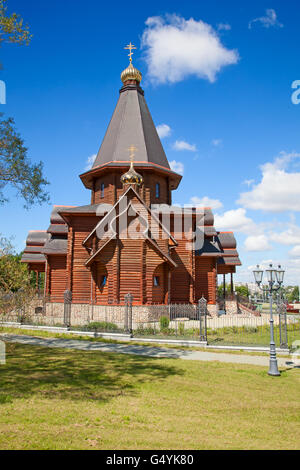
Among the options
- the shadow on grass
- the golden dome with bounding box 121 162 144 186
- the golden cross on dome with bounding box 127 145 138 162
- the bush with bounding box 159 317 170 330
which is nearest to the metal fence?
the bush with bounding box 159 317 170 330

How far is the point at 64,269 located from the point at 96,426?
19979 millimetres

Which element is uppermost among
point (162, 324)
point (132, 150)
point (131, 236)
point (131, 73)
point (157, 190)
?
point (131, 73)

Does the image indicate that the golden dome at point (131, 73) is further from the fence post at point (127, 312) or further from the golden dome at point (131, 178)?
the fence post at point (127, 312)

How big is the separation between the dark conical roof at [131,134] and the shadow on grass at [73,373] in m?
16.8

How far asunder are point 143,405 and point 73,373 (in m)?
2.61

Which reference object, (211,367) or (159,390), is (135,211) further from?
(159,390)

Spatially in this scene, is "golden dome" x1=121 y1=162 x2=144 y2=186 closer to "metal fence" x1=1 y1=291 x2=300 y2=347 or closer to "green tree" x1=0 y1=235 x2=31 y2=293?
"metal fence" x1=1 y1=291 x2=300 y2=347

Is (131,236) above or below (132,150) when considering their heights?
below

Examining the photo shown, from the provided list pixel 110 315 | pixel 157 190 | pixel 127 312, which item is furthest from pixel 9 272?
pixel 157 190

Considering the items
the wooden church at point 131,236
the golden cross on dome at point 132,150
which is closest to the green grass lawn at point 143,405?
the wooden church at point 131,236

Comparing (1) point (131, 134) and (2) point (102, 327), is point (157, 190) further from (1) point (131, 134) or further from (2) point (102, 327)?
(2) point (102, 327)

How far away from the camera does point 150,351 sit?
11594 mm

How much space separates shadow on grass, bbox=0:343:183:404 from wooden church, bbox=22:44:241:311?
800 cm
